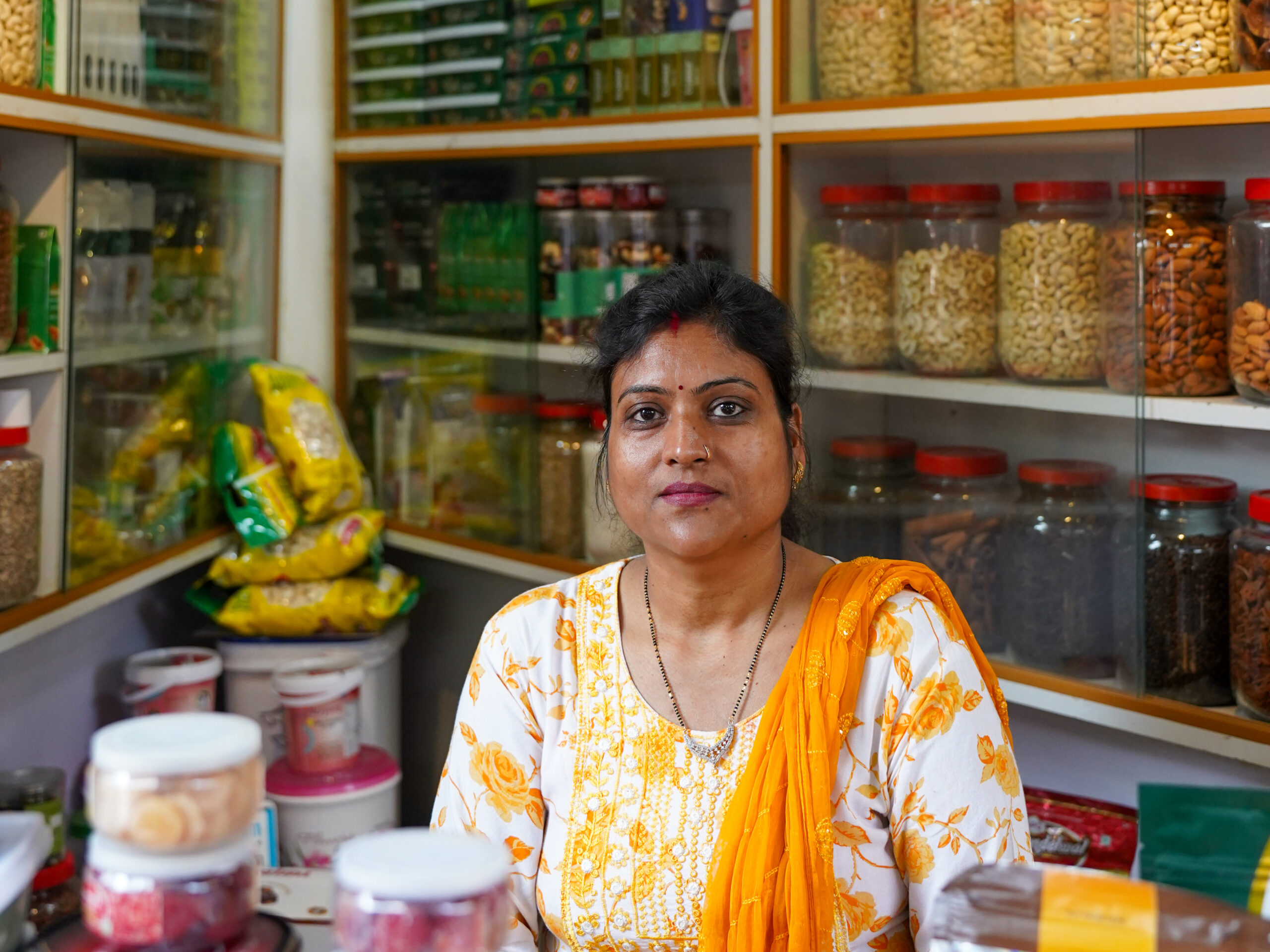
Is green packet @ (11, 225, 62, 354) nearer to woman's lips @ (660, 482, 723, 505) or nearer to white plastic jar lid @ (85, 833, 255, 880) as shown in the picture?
woman's lips @ (660, 482, 723, 505)

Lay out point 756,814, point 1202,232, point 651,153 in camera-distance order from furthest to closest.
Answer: point 651,153, point 1202,232, point 756,814

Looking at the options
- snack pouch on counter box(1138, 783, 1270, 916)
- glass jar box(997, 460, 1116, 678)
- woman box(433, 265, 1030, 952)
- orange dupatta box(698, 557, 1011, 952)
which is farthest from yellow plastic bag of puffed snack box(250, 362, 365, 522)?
snack pouch on counter box(1138, 783, 1270, 916)

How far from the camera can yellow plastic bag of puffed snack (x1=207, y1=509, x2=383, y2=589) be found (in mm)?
2363

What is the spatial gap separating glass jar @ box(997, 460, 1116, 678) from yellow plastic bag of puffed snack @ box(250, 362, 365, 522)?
1.24 metres

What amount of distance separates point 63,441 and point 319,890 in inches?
28.7

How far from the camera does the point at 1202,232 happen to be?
153 cm

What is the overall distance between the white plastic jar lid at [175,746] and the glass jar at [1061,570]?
137 cm

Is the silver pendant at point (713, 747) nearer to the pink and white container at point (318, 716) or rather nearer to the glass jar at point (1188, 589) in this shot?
the glass jar at point (1188, 589)

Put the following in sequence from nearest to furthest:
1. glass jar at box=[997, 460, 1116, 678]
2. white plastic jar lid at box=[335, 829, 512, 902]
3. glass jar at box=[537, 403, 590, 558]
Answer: white plastic jar lid at box=[335, 829, 512, 902]
glass jar at box=[997, 460, 1116, 678]
glass jar at box=[537, 403, 590, 558]

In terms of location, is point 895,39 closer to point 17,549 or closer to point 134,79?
point 134,79

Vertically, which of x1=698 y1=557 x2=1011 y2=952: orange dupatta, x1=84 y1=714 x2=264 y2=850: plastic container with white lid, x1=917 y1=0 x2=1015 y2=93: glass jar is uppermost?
x1=917 y1=0 x2=1015 y2=93: glass jar

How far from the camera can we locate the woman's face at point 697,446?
124 cm

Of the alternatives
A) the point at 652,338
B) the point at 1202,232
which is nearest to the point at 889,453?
the point at 1202,232

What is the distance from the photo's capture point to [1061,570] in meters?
1.70
